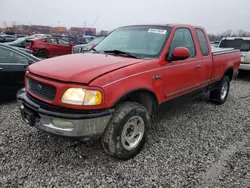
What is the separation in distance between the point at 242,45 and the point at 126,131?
26.4ft

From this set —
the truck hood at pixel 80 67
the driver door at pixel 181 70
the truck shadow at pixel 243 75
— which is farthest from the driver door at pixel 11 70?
the truck shadow at pixel 243 75

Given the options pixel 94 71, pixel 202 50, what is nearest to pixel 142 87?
pixel 94 71

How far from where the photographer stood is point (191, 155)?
9.95 ft

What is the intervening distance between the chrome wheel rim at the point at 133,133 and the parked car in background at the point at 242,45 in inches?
286

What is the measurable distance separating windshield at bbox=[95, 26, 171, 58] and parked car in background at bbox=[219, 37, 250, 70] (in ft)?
20.8

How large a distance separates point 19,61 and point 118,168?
3.71 m

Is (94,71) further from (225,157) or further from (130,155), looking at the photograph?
(225,157)

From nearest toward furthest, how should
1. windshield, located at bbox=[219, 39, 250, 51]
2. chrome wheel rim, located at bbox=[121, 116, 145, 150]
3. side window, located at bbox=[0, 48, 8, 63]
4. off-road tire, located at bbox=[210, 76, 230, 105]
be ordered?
chrome wheel rim, located at bbox=[121, 116, 145, 150]
side window, located at bbox=[0, 48, 8, 63]
off-road tire, located at bbox=[210, 76, 230, 105]
windshield, located at bbox=[219, 39, 250, 51]

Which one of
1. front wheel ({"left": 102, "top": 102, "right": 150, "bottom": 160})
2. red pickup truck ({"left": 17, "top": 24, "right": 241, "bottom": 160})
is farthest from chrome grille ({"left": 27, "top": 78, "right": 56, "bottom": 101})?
front wheel ({"left": 102, "top": 102, "right": 150, "bottom": 160})

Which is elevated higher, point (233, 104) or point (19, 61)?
point (19, 61)

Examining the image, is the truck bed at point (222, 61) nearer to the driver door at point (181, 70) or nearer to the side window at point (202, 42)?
the side window at point (202, 42)

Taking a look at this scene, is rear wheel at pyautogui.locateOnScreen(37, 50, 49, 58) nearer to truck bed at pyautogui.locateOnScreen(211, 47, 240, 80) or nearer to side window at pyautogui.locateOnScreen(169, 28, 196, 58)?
truck bed at pyautogui.locateOnScreen(211, 47, 240, 80)

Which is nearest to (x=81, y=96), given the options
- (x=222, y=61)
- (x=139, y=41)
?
(x=139, y=41)

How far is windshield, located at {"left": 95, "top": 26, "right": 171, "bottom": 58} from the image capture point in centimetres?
324
